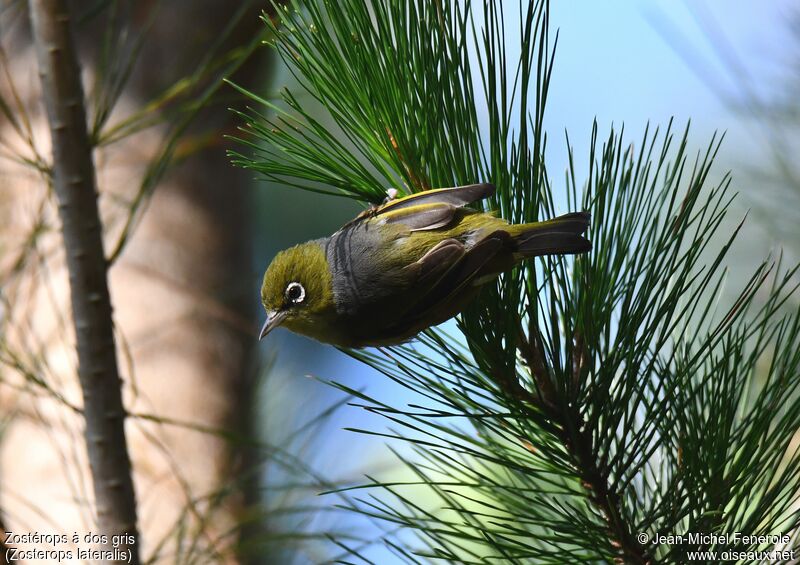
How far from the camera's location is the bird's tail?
1.12 m

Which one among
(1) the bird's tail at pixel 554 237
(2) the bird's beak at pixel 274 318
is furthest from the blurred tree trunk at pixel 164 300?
(1) the bird's tail at pixel 554 237

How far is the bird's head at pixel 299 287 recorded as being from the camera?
1.54 meters

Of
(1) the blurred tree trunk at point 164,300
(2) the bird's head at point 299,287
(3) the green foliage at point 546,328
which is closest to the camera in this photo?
(3) the green foliage at point 546,328

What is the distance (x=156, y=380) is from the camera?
7.98ft

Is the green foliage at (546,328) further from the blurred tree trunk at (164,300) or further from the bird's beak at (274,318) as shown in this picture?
the blurred tree trunk at (164,300)

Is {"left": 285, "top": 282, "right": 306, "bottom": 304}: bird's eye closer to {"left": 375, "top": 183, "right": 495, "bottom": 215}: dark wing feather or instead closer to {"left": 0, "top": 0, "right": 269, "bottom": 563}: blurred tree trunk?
{"left": 375, "top": 183, "right": 495, "bottom": 215}: dark wing feather

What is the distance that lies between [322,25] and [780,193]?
5.05 feet

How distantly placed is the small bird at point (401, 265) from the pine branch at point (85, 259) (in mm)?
369

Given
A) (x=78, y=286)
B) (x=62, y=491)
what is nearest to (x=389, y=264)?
(x=78, y=286)

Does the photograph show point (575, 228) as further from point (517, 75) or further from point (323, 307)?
point (323, 307)

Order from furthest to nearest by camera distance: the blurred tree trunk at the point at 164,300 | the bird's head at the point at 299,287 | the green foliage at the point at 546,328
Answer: the blurred tree trunk at the point at 164,300, the bird's head at the point at 299,287, the green foliage at the point at 546,328

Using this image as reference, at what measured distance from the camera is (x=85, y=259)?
4.11ft

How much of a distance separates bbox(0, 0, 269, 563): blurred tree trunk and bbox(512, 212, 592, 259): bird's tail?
55.4 inches

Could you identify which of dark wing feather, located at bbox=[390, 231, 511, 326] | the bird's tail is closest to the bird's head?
dark wing feather, located at bbox=[390, 231, 511, 326]
